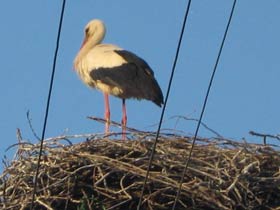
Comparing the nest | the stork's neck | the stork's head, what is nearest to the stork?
the stork's neck

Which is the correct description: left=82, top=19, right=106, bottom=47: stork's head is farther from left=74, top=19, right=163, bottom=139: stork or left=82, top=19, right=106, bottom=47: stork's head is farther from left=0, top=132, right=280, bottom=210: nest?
left=0, top=132, right=280, bottom=210: nest

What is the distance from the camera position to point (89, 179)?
344 inches

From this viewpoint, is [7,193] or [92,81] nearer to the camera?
[7,193]

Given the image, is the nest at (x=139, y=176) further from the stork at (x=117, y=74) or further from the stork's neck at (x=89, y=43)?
the stork's neck at (x=89, y=43)

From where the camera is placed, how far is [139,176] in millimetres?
8594

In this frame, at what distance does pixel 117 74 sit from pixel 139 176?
3895 millimetres

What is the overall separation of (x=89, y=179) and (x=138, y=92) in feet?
11.5

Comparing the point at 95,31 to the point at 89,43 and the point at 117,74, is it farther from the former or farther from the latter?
the point at 117,74

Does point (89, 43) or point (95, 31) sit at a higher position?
point (95, 31)

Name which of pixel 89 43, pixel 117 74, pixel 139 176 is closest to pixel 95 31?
pixel 89 43

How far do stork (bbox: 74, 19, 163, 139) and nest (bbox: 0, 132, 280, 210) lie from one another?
312 centimetres

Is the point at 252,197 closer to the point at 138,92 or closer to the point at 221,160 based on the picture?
the point at 221,160

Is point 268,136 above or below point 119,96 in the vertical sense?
above

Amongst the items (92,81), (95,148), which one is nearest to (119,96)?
(92,81)
